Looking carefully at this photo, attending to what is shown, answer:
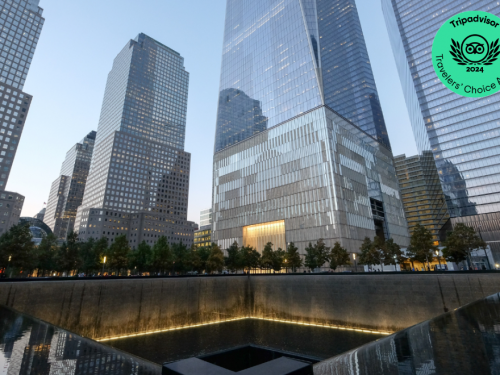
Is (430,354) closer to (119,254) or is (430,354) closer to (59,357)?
(59,357)

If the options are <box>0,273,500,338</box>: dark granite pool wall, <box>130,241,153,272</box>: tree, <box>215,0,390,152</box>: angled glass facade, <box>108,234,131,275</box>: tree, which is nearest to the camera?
<box>0,273,500,338</box>: dark granite pool wall

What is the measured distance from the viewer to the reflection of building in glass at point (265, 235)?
280 feet

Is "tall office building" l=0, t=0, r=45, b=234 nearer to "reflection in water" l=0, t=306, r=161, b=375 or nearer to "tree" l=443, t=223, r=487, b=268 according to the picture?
"reflection in water" l=0, t=306, r=161, b=375

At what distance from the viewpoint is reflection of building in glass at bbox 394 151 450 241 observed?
460ft

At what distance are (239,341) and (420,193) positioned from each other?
159741mm

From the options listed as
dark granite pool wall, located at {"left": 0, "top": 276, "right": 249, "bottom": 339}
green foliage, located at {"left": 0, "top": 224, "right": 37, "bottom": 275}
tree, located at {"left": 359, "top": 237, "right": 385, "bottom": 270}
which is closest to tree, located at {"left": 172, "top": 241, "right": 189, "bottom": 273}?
dark granite pool wall, located at {"left": 0, "top": 276, "right": 249, "bottom": 339}

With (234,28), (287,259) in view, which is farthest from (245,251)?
(234,28)

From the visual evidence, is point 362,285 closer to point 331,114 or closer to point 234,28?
point 331,114

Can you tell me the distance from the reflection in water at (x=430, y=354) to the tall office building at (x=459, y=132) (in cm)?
11157

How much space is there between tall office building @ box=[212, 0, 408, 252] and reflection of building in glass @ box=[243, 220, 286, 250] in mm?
333

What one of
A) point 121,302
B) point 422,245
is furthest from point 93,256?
point 422,245

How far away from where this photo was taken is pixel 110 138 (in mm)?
198375

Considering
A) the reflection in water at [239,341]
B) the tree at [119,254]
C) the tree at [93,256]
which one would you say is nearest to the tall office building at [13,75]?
the tree at [93,256]

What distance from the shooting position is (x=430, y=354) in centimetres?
607
